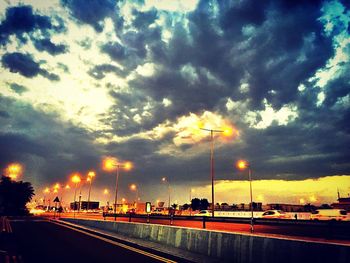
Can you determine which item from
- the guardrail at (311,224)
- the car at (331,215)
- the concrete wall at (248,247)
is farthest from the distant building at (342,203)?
the concrete wall at (248,247)

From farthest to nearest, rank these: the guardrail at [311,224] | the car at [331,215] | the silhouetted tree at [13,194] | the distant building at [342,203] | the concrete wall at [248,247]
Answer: the distant building at [342,203], the silhouetted tree at [13,194], the car at [331,215], the guardrail at [311,224], the concrete wall at [248,247]

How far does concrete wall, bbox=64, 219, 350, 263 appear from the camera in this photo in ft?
22.0

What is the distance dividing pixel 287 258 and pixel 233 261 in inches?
91.2

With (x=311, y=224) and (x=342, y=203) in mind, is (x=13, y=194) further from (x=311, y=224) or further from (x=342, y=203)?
(x=342, y=203)

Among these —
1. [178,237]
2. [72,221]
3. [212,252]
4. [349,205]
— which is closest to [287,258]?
[212,252]

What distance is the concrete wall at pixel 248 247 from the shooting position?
22.0 feet

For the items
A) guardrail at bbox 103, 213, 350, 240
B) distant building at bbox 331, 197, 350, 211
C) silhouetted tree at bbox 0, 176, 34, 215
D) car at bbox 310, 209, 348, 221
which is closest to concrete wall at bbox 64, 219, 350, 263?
guardrail at bbox 103, 213, 350, 240

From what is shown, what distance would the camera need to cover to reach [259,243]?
854 centimetres

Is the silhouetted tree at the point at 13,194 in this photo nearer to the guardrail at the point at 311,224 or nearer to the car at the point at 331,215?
the car at the point at 331,215

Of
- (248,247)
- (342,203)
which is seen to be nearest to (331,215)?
(248,247)

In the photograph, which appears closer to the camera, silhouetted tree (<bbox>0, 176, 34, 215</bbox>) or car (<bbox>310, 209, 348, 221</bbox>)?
car (<bbox>310, 209, 348, 221</bbox>)

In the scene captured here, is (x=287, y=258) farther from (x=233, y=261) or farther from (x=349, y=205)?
(x=349, y=205)

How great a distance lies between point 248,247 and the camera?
29.2 feet

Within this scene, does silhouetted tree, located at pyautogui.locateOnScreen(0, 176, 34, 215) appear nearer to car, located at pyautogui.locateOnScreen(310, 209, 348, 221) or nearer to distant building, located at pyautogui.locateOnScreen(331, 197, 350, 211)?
car, located at pyautogui.locateOnScreen(310, 209, 348, 221)
